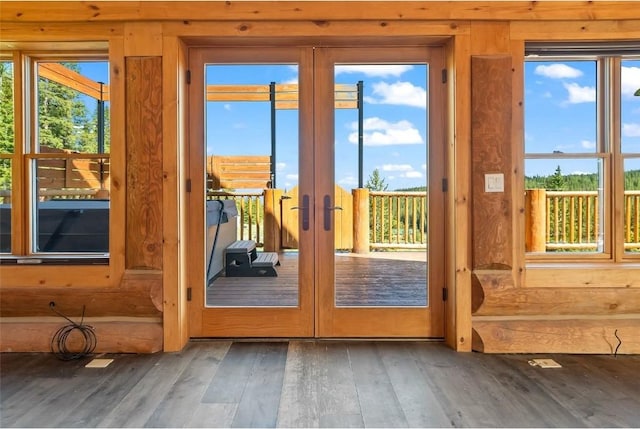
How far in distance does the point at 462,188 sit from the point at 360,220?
831mm

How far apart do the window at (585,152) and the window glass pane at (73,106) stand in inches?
126

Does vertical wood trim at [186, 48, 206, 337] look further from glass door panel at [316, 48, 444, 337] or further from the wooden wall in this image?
glass door panel at [316, 48, 444, 337]

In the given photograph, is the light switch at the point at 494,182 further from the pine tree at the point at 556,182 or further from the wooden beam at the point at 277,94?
the wooden beam at the point at 277,94

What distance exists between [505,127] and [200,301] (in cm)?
253

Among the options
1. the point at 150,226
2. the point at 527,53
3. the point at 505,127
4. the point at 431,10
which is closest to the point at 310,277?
the point at 150,226

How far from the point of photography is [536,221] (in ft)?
9.83

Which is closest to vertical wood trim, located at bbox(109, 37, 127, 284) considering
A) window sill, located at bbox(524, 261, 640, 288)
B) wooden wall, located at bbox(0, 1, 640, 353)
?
wooden wall, located at bbox(0, 1, 640, 353)

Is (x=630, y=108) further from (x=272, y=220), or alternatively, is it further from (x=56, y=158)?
(x=56, y=158)

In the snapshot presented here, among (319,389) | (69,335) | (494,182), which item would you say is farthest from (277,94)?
(69,335)

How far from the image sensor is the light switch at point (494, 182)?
2.68 meters

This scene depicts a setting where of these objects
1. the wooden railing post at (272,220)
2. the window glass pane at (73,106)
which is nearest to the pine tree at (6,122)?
the window glass pane at (73,106)

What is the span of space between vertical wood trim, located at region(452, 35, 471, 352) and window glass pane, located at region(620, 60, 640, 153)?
4.16ft

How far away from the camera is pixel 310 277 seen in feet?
9.37

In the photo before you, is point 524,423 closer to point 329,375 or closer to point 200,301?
point 329,375
